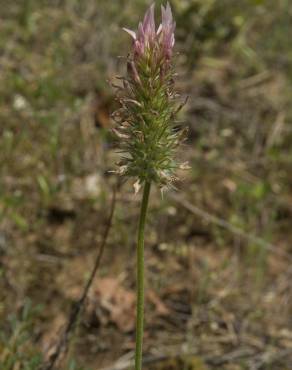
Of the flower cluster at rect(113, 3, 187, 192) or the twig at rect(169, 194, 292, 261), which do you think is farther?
the twig at rect(169, 194, 292, 261)

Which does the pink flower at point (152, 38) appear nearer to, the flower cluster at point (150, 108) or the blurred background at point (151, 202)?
the flower cluster at point (150, 108)

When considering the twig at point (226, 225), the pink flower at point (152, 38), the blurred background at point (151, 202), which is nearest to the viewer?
the pink flower at point (152, 38)

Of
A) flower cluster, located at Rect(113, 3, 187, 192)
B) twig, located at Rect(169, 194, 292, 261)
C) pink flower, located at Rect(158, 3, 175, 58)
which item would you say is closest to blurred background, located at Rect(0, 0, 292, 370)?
twig, located at Rect(169, 194, 292, 261)

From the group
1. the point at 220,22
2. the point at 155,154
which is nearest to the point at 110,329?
the point at 155,154

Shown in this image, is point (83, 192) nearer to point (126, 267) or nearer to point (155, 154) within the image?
point (126, 267)

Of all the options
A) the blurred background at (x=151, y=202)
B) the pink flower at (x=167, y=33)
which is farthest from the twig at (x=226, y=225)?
the pink flower at (x=167, y=33)

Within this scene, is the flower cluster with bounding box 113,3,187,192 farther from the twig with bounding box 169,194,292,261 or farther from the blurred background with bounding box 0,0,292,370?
the twig with bounding box 169,194,292,261
